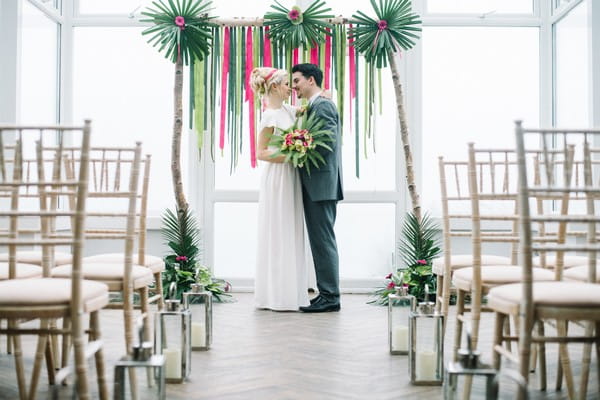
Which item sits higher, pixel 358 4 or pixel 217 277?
pixel 358 4

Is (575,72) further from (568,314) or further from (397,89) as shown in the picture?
(568,314)

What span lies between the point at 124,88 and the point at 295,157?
2.25 m

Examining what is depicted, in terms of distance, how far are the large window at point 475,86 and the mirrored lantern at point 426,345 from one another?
11.0 ft

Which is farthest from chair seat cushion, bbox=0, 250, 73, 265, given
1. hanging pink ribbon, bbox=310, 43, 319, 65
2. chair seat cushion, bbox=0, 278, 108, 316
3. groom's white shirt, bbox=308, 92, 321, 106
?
hanging pink ribbon, bbox=310, 43, 319, 65

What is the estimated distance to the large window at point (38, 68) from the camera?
529 cm

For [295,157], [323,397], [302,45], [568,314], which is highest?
[302,45]

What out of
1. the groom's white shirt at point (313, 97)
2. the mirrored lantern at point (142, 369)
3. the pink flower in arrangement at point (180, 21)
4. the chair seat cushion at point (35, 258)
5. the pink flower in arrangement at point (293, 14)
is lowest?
the mirrored lantern at point (142, 369)

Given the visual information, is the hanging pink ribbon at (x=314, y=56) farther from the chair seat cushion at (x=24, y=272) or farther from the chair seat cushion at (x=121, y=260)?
the chair seat cushion at (x=24, y=272)

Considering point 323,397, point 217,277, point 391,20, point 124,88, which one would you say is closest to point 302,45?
point 391,20

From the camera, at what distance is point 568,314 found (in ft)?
6.26

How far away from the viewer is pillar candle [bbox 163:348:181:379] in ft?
9.10

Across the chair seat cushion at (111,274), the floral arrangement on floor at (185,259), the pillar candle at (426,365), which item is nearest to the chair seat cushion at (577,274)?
the pillar candle at (426,365)

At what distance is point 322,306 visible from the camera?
4.86 meters

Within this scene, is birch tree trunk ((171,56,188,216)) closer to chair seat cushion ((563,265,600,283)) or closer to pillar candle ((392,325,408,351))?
pillar candle ((392,325,408,351))
